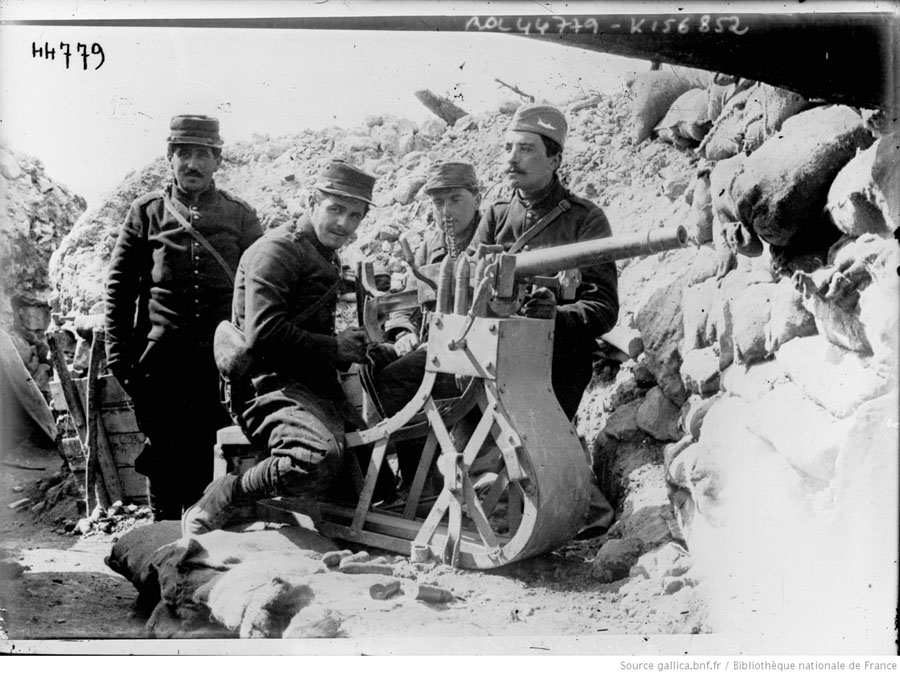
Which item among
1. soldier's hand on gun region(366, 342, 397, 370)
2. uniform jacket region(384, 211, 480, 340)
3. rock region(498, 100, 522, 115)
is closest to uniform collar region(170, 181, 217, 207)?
uniform jacket region(384, 211, 480, 340)

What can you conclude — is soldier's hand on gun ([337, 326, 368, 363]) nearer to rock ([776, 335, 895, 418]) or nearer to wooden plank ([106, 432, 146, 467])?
wooden plank ([106, 432, 146, 467])

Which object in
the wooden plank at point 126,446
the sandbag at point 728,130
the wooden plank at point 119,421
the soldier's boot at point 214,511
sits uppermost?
the sandbag at point 728,130

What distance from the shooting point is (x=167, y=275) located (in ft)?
19.6

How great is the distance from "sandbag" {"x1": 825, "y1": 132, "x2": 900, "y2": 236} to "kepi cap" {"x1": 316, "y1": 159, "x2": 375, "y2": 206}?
226 cm

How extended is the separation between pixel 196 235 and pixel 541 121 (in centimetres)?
208

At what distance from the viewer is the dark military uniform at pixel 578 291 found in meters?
5.27

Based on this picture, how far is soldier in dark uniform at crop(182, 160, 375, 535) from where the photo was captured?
16.8 ft

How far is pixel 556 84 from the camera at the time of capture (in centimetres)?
529

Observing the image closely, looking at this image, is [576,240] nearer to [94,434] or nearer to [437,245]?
[437,245]

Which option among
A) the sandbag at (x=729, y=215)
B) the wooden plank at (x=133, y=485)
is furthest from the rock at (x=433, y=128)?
the wooden plank at (x=133, y=485)

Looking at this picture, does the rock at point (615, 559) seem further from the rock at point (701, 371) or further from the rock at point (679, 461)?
the rock at point (701, 371)

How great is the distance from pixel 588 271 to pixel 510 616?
1.77 meters

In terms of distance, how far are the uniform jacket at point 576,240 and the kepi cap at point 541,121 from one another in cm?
26

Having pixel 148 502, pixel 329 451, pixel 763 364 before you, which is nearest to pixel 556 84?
pixel 763 364
